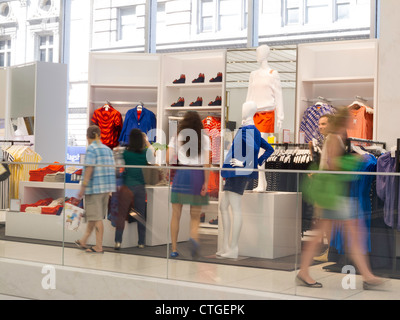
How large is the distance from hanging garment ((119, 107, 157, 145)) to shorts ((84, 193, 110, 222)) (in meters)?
4.02

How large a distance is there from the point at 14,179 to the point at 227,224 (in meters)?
2.08

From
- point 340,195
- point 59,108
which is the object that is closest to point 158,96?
point 59,108

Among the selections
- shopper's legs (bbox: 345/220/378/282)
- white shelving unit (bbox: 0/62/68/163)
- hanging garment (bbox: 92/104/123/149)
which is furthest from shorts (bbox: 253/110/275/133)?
white shelving unit (bbox: 0/62/68/163)

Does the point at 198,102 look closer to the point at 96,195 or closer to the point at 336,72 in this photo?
the point at 336,72

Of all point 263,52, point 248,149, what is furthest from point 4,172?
point 263,52

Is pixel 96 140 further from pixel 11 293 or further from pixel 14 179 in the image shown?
pixel 11 293

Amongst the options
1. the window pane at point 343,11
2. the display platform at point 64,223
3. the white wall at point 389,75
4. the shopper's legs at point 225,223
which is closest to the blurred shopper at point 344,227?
the shopper's legs at point 225,223

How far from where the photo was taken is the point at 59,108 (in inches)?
371

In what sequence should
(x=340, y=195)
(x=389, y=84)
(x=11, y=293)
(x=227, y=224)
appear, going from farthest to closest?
(x=389, y=84) < (x=11, y=293) < (x=227, y=224) < (x=340, y=195)

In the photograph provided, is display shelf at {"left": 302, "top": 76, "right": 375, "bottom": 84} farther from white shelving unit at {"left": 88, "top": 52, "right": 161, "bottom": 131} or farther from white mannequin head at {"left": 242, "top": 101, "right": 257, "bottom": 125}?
white mannequin head at {"left": 242, "top": 101, "right": 257, "bottom": 125}

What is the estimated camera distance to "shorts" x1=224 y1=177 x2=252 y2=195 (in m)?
4.01

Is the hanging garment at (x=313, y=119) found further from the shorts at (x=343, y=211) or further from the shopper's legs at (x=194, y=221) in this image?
the shorts at (x=343, y=211)

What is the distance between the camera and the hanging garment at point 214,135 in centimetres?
Answer: 829

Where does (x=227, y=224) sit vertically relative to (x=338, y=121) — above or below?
below
